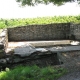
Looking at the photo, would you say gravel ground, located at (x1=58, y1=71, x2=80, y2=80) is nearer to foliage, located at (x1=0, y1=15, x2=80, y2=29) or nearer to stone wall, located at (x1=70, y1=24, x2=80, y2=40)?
stone wall, located at (x1=70, y1=24, x2=80, y2=40)

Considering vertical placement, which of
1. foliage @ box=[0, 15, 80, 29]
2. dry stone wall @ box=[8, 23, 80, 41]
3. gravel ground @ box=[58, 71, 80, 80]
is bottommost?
gravel ground @ box=[58, 71, 80, 80]

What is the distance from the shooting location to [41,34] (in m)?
14.8

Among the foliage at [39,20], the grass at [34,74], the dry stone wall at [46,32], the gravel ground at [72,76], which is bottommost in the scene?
the gravel ground at [72,76]

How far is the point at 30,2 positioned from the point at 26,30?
19.1 ft

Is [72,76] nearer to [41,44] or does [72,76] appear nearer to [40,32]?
[41,44]

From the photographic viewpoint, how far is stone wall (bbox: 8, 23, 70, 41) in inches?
571

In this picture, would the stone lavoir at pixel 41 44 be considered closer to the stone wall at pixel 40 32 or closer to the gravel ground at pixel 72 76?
the stone wall at pixel 40 32

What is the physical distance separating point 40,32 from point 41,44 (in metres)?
1.97

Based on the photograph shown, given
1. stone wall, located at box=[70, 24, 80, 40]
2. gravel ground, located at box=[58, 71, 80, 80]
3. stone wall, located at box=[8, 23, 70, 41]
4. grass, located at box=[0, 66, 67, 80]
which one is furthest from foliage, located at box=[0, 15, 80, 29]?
gravel ground, located at box=[58, 71, 80, 80]

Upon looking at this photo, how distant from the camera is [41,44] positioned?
42.3ft

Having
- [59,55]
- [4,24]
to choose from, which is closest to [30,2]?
[59,55]

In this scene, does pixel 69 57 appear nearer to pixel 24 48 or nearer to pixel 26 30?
pixel 24 48

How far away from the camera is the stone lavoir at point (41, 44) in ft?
33.7

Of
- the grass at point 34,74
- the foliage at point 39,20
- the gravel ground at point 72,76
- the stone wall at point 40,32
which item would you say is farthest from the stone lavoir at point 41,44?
the gravel ground at point 72,76
